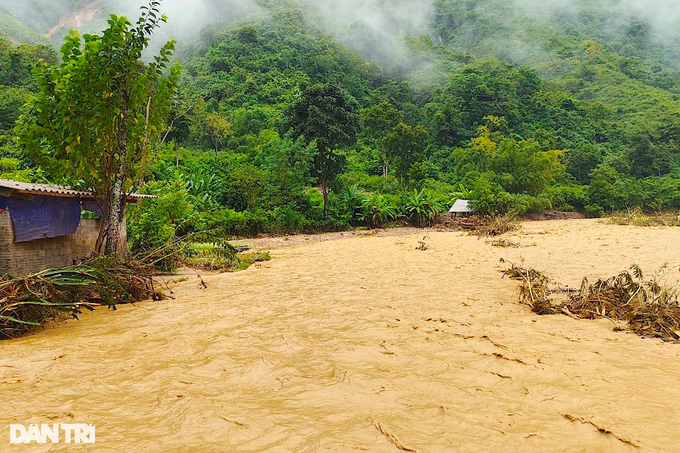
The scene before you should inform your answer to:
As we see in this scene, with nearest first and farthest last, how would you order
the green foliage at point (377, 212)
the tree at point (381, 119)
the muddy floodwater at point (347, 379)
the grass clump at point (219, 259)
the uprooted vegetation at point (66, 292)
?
the muddy floodwater at point (347, 379), the uprooted vegetation at point (66, 292), the grass clump at point (219, 259), the green foliage at point (377, 212), the tree at point (381, 119)

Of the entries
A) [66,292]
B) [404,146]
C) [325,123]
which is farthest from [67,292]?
[404,146]

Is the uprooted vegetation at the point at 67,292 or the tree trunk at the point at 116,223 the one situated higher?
the tree trunk at the point at 116,223

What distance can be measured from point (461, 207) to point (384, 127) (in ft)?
39.2

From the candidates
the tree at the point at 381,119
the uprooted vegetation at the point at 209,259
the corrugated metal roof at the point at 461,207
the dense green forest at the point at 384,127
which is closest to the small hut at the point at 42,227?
the dense green forest at the point at 384,127

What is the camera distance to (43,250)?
24.1 ft

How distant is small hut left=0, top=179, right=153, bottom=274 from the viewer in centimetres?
658

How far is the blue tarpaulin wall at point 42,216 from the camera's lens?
21.9ft

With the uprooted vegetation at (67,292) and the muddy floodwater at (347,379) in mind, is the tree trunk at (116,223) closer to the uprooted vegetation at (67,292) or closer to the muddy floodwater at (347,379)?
the uprooted vegetation at (67,292)

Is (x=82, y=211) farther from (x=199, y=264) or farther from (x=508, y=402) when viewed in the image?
(x=508, y=402)

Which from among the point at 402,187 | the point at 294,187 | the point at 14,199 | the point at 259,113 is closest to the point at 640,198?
the point at 402,187

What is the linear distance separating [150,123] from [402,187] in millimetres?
23267

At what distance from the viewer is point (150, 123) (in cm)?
859

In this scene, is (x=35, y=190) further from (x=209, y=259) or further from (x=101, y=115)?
(x=209, y=259)

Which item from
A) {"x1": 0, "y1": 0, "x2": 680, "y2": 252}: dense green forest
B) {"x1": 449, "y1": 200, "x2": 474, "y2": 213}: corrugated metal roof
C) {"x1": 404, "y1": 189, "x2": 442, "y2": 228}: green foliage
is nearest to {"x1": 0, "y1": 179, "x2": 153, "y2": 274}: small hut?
{"x1": 0, "y1": 0, "x2": 680, "y2": 252}: dense green forest
